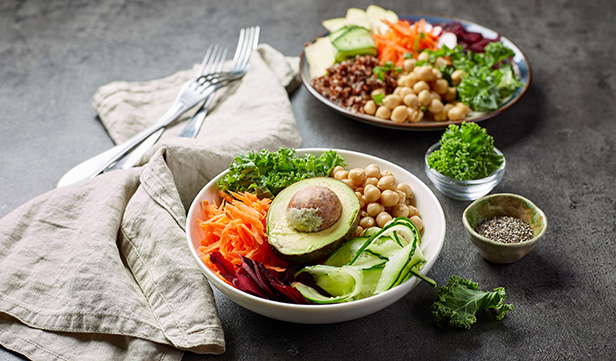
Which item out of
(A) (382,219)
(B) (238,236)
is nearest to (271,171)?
(B) (238,236)

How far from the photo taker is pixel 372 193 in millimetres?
2051

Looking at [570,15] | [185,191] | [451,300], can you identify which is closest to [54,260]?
[185,191]

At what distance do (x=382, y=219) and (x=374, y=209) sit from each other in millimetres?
50

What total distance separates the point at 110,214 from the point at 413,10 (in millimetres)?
2944

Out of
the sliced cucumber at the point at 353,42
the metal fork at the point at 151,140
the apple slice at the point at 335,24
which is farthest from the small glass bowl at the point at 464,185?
the apple slice at the point at 335,24

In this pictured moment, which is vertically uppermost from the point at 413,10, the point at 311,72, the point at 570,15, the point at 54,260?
the point at 54,260

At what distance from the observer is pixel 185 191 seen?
243 centimetres

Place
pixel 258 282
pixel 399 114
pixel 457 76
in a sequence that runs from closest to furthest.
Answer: pixel 258 282 < pixel 399 114 < pixel 457 76

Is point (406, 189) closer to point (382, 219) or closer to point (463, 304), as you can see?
point (382, 219)

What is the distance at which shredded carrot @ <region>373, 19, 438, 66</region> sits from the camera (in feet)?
10.3

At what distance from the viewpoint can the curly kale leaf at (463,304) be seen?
6.05ft

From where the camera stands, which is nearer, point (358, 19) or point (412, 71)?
point (412, 71)

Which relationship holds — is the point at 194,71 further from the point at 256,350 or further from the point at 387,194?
the point at 256,350

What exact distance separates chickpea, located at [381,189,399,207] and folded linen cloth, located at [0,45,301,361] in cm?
71
